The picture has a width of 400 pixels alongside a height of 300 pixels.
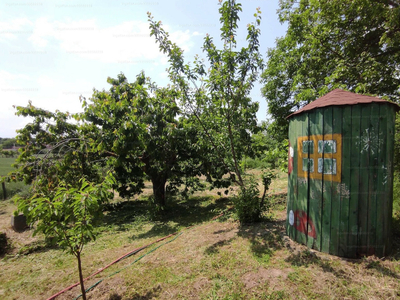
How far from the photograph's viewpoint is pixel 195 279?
3.18 m

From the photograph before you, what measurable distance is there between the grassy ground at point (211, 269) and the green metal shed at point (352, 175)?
29 cm

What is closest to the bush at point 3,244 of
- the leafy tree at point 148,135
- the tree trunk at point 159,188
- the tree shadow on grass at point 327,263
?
the leafy tree at point 148,135

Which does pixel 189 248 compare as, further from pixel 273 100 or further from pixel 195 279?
pixel 273 100

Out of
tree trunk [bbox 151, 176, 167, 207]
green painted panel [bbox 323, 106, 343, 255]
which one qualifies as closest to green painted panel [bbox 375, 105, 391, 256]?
green painted panel [bbox 323, 106, 343, 255]

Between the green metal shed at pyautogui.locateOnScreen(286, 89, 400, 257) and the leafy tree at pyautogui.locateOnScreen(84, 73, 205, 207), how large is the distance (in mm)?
3857

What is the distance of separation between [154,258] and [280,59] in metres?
10.4

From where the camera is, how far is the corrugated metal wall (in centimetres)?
302

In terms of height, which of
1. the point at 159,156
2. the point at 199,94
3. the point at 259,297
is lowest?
the point at 259,297

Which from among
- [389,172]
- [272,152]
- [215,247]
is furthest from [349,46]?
[215,247]

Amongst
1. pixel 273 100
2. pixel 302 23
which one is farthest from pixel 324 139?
pixel 273 100

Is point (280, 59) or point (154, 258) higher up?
point (280, 59)

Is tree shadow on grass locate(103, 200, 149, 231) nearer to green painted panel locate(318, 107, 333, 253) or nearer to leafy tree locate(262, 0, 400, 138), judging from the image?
green painted panel locate(318, 107, 333, 253)

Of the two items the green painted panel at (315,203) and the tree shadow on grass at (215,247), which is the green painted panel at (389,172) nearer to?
the green painted panel at (315,203)

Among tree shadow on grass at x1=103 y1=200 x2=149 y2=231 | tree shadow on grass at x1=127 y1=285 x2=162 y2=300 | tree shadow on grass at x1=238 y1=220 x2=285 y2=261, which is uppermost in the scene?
tree shadow on grass at x1=238 y1=220 x2=285 y2=261
